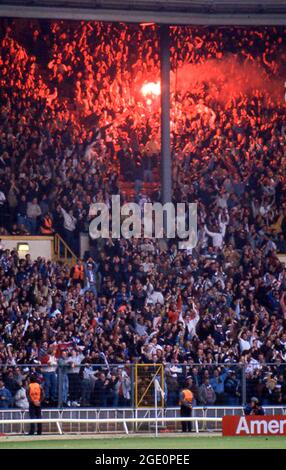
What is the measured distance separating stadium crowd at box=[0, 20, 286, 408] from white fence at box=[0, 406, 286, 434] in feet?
0.93

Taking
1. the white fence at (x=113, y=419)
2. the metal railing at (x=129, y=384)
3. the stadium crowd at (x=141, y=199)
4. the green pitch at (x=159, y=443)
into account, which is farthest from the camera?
the stadium crowd at (x=141, y=199)

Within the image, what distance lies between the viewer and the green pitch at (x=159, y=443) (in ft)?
77.0

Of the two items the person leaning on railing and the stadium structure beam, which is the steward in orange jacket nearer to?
the person leaning on railing

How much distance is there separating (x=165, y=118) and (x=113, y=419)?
383 inches

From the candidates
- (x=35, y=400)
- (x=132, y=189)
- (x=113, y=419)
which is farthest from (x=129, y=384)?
(x=132, y=189)

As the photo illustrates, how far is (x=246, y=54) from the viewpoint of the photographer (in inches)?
1559

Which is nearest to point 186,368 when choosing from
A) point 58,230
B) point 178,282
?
point 178,282

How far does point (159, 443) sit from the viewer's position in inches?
975

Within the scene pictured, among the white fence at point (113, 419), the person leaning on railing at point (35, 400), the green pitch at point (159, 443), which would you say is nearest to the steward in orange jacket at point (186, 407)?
the white fence at point (113, 419)

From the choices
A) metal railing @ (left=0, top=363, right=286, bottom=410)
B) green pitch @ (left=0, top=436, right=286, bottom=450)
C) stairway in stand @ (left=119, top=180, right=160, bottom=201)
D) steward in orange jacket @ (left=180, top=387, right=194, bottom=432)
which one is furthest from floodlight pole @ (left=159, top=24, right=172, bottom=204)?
green pitch @ (left=0, top=436, right=286, bottom=450)

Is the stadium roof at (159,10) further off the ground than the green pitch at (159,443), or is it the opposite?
the stadium roof at (159,10)

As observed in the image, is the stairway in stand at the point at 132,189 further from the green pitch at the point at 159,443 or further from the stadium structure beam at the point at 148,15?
the green pitch at the point at 159,443

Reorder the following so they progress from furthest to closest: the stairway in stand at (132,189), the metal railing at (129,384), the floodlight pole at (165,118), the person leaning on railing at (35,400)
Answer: the stairway in stand at (132,189)
the floodlight pole at (165,118)
the metal railing at (129,384)
the person leaning on railing at (35,400)

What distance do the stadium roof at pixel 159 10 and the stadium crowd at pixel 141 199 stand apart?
11.7ft
